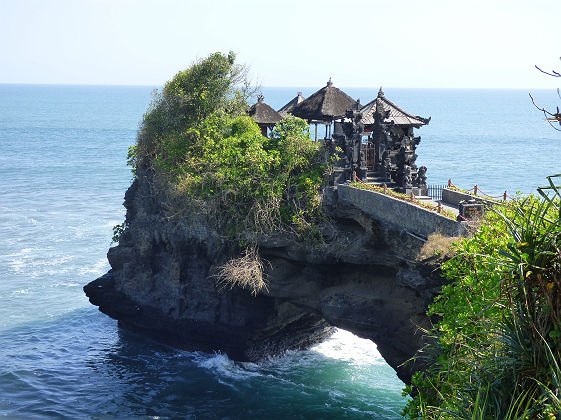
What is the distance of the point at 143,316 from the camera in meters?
35.5

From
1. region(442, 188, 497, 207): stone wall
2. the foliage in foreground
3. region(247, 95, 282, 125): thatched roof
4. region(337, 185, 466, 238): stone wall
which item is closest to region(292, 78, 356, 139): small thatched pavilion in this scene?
region(247, 95, 282, 125): thatched roof

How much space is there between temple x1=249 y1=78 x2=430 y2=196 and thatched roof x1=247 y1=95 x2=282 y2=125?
124 cm

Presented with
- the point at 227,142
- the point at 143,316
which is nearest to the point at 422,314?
the point at 227,142

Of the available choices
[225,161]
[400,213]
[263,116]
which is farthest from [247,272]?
[263,116]

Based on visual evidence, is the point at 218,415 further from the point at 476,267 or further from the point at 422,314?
the point at 476,267

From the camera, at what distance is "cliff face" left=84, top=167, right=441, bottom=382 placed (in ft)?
88.8

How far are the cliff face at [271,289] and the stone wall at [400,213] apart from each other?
0.35 m

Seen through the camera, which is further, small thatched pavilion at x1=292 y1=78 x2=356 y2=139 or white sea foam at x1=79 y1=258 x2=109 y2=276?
white sea foam at x1=79 y1=258 x2=109 y2=276

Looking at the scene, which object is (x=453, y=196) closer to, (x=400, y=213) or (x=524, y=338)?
(x=400, y=213)

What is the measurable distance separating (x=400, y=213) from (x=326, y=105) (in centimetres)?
938

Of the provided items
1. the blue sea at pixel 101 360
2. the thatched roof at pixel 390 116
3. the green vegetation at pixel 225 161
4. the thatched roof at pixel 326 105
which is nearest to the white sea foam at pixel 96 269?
the blue sea at pixel 101 360

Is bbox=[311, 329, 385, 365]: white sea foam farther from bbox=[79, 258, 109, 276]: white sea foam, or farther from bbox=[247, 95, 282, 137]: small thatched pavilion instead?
bbox=[79, 258, 109, 276]: white sea foam

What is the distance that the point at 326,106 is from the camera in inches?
1328

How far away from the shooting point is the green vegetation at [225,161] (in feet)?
98.5
